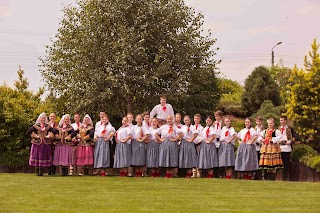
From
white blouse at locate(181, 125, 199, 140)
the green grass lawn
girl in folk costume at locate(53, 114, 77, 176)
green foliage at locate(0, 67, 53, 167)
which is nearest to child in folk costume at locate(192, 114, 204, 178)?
white blouse at locate(181, 125, 199, 140)

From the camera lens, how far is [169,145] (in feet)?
70.5

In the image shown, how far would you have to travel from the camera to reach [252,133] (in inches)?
837

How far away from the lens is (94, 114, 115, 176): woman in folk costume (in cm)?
2142

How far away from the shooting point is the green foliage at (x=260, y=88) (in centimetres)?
3789

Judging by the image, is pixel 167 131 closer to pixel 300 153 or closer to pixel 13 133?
pixel 300 153

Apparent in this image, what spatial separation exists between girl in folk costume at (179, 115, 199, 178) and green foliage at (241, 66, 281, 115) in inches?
656

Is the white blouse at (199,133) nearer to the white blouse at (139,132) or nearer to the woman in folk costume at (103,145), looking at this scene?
the white blouse at (139,132)

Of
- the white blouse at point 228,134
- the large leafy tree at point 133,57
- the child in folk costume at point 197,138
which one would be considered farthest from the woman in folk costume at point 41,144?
the large leafy tree at point 133,57

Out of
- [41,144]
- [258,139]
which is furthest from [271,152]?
[41,144]

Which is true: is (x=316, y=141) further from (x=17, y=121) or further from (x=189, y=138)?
(x=17, y=121)

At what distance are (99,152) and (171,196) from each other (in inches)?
263

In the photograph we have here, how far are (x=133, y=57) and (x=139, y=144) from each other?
1390 centimetres

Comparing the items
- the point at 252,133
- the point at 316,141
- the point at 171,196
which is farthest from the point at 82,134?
the point at 316,141

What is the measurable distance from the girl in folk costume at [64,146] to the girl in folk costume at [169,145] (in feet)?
8.25
